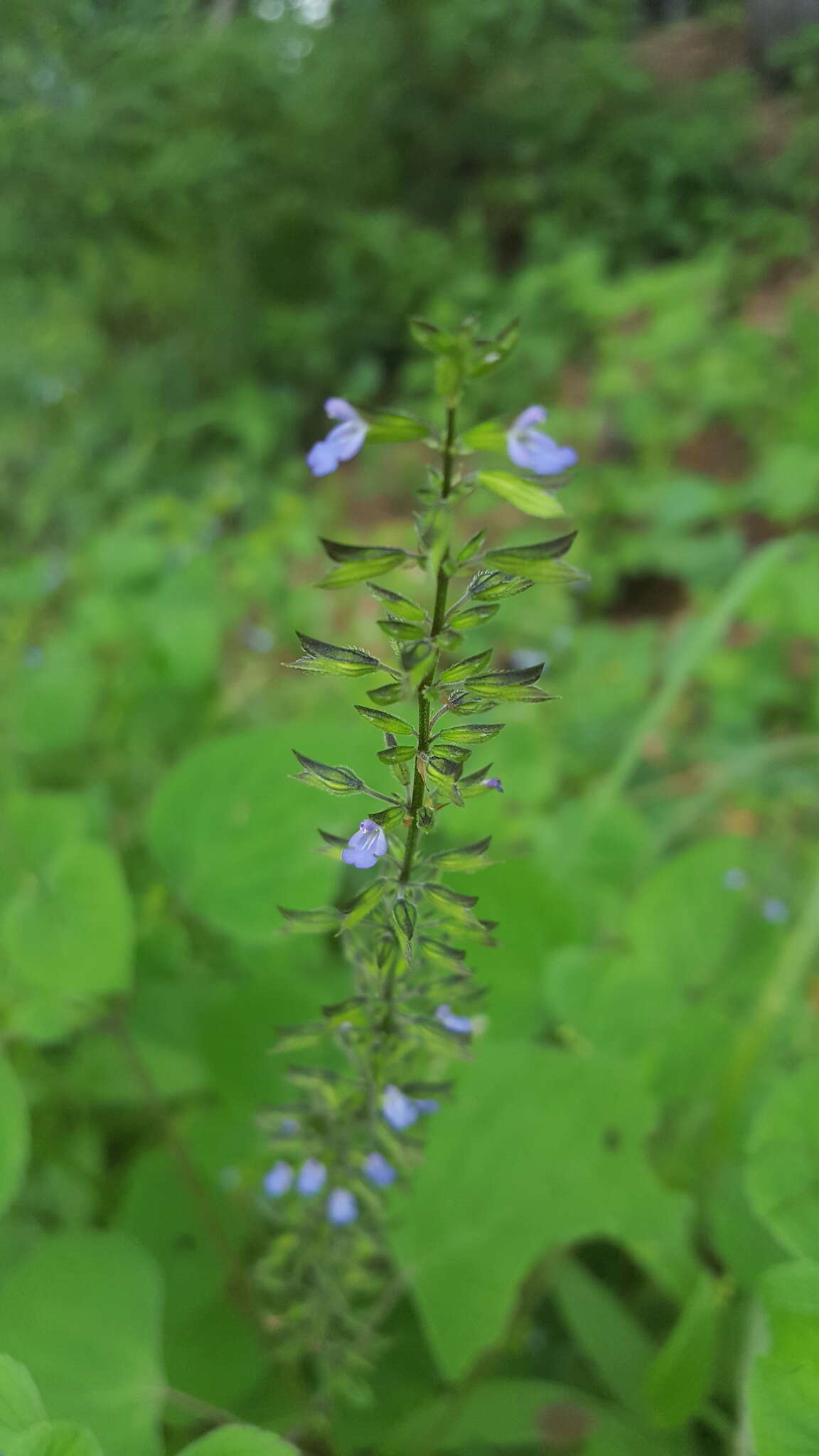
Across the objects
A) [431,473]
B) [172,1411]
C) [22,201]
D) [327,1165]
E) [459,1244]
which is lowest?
[172,1411]

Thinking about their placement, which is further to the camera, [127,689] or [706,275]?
[706,275]

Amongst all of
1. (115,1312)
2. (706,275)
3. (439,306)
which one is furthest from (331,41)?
(115,1312)

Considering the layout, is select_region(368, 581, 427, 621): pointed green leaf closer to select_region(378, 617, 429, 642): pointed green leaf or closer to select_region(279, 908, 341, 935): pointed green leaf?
select_region(378, 617, 429, 642): pointed green leaf

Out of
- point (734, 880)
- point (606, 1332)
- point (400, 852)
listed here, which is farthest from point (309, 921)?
point (734, 880)

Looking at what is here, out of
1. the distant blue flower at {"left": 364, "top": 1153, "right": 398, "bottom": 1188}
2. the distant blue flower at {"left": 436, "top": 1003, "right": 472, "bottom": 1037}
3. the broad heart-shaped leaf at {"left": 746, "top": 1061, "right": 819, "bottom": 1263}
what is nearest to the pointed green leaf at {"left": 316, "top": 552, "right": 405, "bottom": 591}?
the distant blue flower at {"left": 436, "top": 1003, "right": 472, "bottom": 1037}

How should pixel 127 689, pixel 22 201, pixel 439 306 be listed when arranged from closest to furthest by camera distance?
pixel 127 689, pixel 22 201, pixel 439 306

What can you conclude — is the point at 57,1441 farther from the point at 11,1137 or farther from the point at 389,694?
the point at 389,694

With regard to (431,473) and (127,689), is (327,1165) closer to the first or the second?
(431,473)

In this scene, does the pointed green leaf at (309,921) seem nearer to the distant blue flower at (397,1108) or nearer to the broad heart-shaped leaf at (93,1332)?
the distant blue flower at (397,1108)
